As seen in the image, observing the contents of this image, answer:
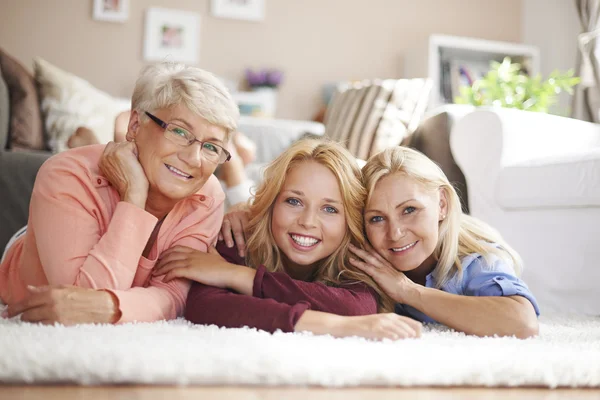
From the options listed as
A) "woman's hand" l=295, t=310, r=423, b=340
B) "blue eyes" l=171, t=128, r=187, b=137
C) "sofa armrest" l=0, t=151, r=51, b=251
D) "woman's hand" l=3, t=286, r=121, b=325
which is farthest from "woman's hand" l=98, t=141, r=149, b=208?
"sofa armrest" l=0, t=151, r=51, b=251

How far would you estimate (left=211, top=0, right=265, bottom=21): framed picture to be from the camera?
453 centimetres

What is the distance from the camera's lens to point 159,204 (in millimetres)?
1336

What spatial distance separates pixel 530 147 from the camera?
2041mm

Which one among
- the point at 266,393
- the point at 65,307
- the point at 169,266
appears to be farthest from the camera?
the point at 169,266

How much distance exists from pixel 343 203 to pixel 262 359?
24.5 inches

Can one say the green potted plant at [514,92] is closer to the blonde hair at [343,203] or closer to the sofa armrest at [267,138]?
the sofa armrest at [267,138]

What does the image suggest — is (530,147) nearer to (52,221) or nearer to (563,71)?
(52,221)

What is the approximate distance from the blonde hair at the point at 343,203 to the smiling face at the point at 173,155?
0.19 metres

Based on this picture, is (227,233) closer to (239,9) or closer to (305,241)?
(305,241)

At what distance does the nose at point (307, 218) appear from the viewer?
4.35 feet

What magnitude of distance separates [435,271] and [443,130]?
36.1 inches

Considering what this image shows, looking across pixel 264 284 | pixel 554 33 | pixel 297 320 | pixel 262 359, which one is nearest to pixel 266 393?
pixel 262 359

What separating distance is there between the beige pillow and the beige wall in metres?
1.46

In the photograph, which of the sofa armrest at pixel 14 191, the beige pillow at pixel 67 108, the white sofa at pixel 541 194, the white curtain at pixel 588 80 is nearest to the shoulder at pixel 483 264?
the white sofa at pixel 541 194
